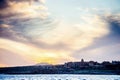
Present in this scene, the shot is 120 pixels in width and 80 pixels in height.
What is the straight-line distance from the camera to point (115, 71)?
197 meters
